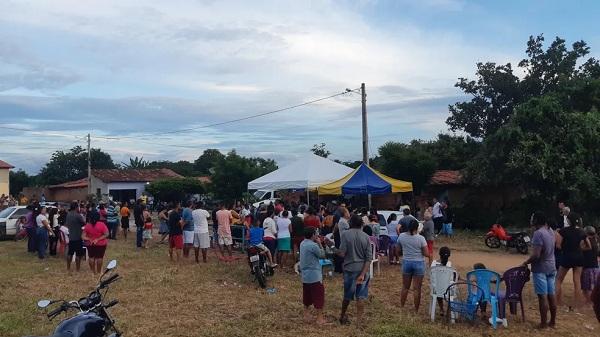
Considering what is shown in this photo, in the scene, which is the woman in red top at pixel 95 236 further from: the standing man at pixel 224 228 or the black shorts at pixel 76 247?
the standing man at pixel 224 228

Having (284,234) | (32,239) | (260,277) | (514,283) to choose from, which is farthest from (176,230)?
(514,283)

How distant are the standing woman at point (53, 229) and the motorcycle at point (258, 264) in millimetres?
7097

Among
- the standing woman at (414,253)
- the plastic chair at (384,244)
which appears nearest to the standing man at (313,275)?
the standing woman at (414,253)

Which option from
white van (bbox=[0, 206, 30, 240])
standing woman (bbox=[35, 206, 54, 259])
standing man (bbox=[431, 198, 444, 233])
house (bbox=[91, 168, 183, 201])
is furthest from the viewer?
house (bbox=[91, 168, 183, 201])

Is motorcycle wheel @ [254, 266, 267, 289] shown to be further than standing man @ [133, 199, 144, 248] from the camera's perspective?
No

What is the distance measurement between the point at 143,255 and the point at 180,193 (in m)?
27.4

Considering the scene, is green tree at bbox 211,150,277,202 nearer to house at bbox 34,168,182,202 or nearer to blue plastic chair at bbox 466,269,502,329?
house at bbox 34,168,182,202

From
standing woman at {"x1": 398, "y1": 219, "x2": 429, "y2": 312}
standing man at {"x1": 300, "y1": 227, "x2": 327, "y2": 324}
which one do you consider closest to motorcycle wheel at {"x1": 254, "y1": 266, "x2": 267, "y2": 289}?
standing man at {"x1": 300, "y1": 227, "x2": 327, "y2": 324}

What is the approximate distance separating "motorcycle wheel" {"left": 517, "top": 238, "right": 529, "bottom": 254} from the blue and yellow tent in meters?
4.03

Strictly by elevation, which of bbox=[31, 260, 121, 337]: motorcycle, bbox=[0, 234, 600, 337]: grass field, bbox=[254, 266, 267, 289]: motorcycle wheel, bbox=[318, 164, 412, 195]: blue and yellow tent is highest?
bbox=[318, 164, 412, 195]: blue and yellow tent

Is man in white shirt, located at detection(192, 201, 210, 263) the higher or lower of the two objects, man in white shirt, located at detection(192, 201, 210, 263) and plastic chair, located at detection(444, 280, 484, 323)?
the higher

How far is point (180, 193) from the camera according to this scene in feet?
140

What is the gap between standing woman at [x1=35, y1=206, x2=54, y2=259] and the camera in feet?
48.8

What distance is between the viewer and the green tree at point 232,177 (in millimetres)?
37000
